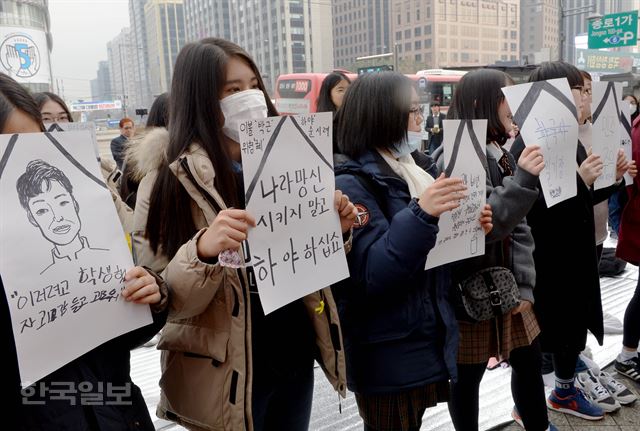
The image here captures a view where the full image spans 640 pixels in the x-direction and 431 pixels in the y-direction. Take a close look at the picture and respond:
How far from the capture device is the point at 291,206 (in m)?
1.41

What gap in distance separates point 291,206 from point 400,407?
2.66 ft

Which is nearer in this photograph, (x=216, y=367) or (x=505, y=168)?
(x=216, y=367)

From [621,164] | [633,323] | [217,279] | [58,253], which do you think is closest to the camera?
[58,253]

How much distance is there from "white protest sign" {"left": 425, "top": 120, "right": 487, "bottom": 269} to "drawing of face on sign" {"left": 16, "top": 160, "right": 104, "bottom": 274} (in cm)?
106

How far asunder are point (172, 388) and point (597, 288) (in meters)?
2.06

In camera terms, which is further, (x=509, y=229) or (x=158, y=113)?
(x=158, y=113)

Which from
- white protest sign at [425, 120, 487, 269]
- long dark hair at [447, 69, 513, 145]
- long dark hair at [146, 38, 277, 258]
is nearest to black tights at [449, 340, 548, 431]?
white protest sign at [425, 120, 487, 269]

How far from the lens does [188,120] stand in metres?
1.52

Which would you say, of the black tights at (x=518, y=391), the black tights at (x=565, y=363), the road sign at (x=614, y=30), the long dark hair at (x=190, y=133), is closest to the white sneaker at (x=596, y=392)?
the black tights at (x=565, y=363)

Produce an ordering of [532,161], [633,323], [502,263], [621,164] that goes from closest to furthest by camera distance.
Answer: [532,161]
[502,263]
[621,164]
[633,323]

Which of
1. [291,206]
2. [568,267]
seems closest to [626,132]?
[568,267]

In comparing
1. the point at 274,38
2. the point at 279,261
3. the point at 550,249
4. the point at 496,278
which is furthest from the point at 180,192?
the point at 274,38

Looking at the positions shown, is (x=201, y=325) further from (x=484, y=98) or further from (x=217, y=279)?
(x=484, y=98)

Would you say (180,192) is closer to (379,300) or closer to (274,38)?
(379,300)
